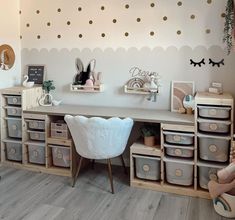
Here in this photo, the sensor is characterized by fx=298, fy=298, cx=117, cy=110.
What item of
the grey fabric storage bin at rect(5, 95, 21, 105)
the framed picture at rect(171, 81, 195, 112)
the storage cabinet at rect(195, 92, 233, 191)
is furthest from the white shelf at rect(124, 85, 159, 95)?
the grey fabric storage bin at rect(5, 95, 21, 105)

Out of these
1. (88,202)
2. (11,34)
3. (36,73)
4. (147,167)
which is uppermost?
(11,34)

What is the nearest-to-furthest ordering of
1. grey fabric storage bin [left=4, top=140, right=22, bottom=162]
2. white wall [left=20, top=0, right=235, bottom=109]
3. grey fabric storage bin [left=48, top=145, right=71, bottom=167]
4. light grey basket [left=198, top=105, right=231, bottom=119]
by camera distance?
light grey basket [left=198, top=105, right=231, bottom=119] → white wall [left=20, top=0, right=235, bottom=109] → grey fabric storage bin [left=48, top=145, right=71, bottom=167] → grey fabric storage bin [left=4, top=140, right=22, bottom=162]

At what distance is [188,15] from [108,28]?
2.86 ft

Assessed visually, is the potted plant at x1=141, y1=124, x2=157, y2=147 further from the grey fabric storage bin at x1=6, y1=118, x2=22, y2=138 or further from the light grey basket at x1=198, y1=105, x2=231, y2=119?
the grey fabric storage bin at x1=6, y1=118, x2=22, y2=138

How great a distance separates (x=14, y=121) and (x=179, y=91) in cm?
187

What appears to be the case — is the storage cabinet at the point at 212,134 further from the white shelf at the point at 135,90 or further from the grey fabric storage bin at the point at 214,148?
the white shelf at the point at 135,90

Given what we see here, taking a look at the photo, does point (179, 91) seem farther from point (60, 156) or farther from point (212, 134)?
point (60, 156)

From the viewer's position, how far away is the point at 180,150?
2.76 m

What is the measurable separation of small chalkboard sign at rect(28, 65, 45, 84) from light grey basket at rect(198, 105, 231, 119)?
1.97m

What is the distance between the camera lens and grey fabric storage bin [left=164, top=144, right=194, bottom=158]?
8.98ft

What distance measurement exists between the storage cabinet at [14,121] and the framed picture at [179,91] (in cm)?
154

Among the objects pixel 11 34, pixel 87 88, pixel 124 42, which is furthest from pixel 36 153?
pixel 124 42

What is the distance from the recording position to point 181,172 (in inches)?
109

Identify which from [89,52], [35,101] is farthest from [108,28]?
[35,101]
